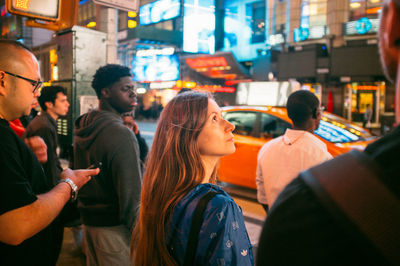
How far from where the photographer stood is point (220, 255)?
1.35 meters

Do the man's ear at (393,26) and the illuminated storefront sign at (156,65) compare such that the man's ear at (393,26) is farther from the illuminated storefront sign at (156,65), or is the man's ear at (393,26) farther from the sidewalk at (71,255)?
the illuminated storefront sign at (156,65)

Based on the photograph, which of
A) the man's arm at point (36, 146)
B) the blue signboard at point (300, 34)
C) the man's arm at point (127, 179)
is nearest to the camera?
the man's arm at point (36, 146)

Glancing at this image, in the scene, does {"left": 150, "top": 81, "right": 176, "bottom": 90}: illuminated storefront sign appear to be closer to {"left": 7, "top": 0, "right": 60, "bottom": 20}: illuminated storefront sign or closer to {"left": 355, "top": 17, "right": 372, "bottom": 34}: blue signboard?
{"left": 355, "top": 17, "right": 372, "bottom": 34}: blue signboard

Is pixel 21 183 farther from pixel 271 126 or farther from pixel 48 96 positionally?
pixel 271 126

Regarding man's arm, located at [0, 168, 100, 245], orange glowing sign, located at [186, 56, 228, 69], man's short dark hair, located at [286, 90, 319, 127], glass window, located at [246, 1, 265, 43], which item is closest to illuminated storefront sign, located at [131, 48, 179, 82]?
orange glowing sign, located at [186, 56, 228, 69]

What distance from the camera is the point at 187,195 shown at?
1.54 metres

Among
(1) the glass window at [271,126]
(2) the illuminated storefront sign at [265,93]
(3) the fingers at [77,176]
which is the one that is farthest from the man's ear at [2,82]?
(2) the illuminated storefront sign at [265,93]

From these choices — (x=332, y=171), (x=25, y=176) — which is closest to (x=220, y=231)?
(x=332, y=171)

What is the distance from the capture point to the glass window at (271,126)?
6.80 metres

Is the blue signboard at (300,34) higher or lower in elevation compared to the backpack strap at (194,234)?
higher

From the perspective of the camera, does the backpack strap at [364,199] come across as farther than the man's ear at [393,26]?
No

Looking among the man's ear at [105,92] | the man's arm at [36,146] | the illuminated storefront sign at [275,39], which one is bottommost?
the man's arm at [36,146]

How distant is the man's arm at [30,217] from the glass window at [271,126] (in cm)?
550

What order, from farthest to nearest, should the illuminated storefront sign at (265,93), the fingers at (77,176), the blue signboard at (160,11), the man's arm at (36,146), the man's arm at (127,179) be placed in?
the blue signboard at (160,11), the illuminated storefront sign at (265,93), the man's arm at (127,179), the man's arm at (36,146), the fingers at (77,176)
